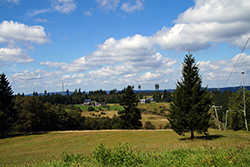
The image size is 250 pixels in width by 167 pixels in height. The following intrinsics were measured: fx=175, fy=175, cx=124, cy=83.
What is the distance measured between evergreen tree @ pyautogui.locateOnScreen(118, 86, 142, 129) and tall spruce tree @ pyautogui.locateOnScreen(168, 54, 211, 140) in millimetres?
26939

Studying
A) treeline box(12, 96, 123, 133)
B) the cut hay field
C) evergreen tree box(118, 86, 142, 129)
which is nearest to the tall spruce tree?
the cut hay field

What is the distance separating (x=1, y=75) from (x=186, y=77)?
1770 inches

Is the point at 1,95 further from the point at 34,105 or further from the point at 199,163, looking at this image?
Result: the point at 199,163

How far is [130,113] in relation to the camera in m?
48.8

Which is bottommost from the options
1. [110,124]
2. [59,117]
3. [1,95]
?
[110,124]

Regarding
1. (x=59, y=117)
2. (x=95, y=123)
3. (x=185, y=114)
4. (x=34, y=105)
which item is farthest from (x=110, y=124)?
(x=185, y=114)

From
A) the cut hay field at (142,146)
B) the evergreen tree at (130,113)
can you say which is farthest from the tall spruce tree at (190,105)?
the evergreen tree at (130,113)

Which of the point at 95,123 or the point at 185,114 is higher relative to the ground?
the point at 185,114

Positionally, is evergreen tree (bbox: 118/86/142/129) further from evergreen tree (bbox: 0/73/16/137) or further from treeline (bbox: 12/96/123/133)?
evergreen tree (bbox: 0/73/16/137)

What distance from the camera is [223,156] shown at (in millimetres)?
6043

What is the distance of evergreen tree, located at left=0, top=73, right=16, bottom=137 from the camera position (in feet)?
135

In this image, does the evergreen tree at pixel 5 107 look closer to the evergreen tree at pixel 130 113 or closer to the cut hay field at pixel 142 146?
the cut hay field at pixel 142 146

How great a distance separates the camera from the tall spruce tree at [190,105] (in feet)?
66.7

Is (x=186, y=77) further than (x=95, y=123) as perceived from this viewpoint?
No
